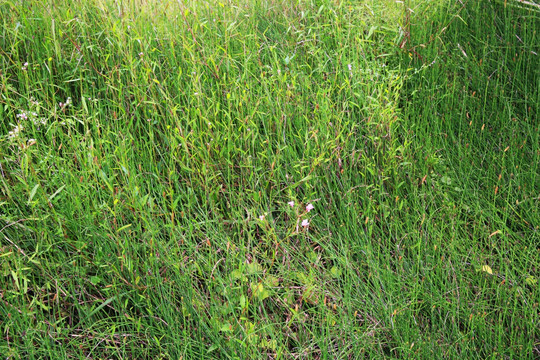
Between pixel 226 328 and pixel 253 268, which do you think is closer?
pixel 226 328

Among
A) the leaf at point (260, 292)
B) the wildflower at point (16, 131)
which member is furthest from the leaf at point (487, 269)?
the wildflower at point (16, 131)

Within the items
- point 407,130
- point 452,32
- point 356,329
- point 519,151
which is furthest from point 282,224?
point 452,32

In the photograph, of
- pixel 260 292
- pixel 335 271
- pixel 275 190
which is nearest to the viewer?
pixel 260 292

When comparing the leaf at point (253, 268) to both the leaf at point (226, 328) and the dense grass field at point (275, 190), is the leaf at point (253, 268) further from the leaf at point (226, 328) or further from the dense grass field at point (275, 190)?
the leaf at point (226, 328)

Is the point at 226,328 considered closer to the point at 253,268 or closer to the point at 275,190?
the point at 253,268

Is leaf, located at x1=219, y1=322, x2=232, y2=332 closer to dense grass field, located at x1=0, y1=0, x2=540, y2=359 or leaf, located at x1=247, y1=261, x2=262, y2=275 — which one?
dense grass field, located at x1=0, y1=0, x2=540, y2=359

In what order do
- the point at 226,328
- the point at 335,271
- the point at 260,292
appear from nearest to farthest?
the point at 226,328 → the point at 260,292 → the point at 335,271

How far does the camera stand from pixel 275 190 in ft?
7.27

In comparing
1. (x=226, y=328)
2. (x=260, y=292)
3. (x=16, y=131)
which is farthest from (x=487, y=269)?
(x=16, y=131)

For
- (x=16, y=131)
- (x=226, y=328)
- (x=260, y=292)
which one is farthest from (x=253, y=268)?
(x=16, y=131)

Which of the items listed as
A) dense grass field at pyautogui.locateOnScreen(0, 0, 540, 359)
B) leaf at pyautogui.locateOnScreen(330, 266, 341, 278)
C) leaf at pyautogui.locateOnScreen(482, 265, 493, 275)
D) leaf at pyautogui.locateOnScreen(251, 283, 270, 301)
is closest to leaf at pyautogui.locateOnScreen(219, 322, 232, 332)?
dense grass field at pyautogui.locateOnScreen(0, 0, 540, 359)

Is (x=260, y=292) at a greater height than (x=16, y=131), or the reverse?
(x=16, y=131)

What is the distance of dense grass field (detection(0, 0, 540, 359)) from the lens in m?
1.71

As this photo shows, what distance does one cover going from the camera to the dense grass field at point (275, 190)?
5.59 feet
